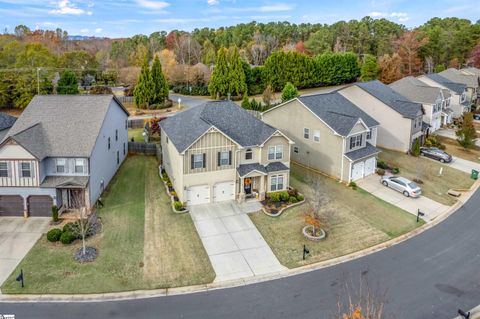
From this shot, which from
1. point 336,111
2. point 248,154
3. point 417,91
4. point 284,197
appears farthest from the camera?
point 417,91

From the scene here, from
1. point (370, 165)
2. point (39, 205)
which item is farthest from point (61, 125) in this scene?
point (370, 165)

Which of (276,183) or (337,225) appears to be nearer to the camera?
(337,225)

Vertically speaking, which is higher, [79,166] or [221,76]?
[221,76]

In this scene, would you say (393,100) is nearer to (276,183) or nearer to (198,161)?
(276,183)

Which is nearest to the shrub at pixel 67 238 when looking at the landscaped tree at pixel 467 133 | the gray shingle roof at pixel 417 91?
the landscaped tree at pixel 467 133

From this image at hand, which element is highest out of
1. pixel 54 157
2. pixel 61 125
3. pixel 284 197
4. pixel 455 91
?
pixel 455 91

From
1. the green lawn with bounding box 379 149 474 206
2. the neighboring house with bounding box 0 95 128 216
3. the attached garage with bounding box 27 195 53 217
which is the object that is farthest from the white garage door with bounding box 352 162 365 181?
the attached garage with bounding box 27 195 53 217

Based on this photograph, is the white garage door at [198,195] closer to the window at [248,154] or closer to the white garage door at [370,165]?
the window at [248,154]
